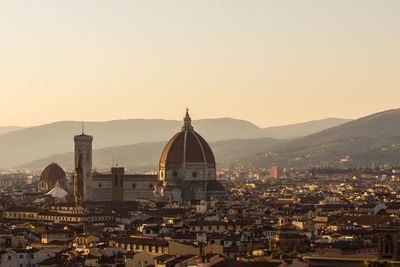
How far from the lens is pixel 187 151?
155500 millimetres

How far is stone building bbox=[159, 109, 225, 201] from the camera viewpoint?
15325cm

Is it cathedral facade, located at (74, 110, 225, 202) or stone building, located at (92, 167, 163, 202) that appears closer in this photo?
cathedral facade, located at (74, 110, 225, 202)

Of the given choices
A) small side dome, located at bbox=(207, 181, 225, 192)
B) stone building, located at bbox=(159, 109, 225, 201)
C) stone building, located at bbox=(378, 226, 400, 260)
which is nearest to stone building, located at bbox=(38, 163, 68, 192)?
stone building, located at bbox=(159, 109, 225, 201)

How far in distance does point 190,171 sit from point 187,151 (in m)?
2.74

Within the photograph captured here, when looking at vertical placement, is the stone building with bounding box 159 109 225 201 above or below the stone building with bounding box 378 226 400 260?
above

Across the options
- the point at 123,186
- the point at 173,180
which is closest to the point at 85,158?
the point at 123,186

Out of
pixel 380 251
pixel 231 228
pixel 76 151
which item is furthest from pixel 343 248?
pixel 76 151

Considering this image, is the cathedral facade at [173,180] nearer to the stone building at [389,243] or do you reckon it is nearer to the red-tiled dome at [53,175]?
the red-tiled dome at [53,175]

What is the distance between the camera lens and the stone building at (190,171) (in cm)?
15325

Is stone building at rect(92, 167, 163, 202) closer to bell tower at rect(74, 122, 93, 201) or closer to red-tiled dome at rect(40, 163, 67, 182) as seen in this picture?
bell tower at rect(74, 122, 93, 201)

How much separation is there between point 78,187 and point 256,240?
63326 millimetres

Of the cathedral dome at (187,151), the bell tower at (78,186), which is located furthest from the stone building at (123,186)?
the bell tower at (78,186)

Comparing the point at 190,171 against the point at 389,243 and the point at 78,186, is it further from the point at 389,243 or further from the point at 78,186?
the point at 389,243

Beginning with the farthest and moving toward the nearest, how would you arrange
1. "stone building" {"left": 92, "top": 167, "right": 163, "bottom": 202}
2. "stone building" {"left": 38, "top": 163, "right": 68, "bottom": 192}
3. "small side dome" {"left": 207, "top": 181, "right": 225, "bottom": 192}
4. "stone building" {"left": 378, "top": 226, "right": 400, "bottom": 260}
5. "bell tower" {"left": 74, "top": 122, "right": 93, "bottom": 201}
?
"stone building" {"left": 38, "top": 163, "right": 68, "bottom": 192}, "bell tower" {"left": 74, "top": 122, "right": 93, "bottom": 201}, "stone building" {"left": 92, "top": 167, "right": 163, "bottom": 202}, "small side dome" {"left": 207, "top": 181, "right": 225, "bottom": 192}, "stone building" {"left": 378, "top": 226, "right": 400, "bottom": 260}
